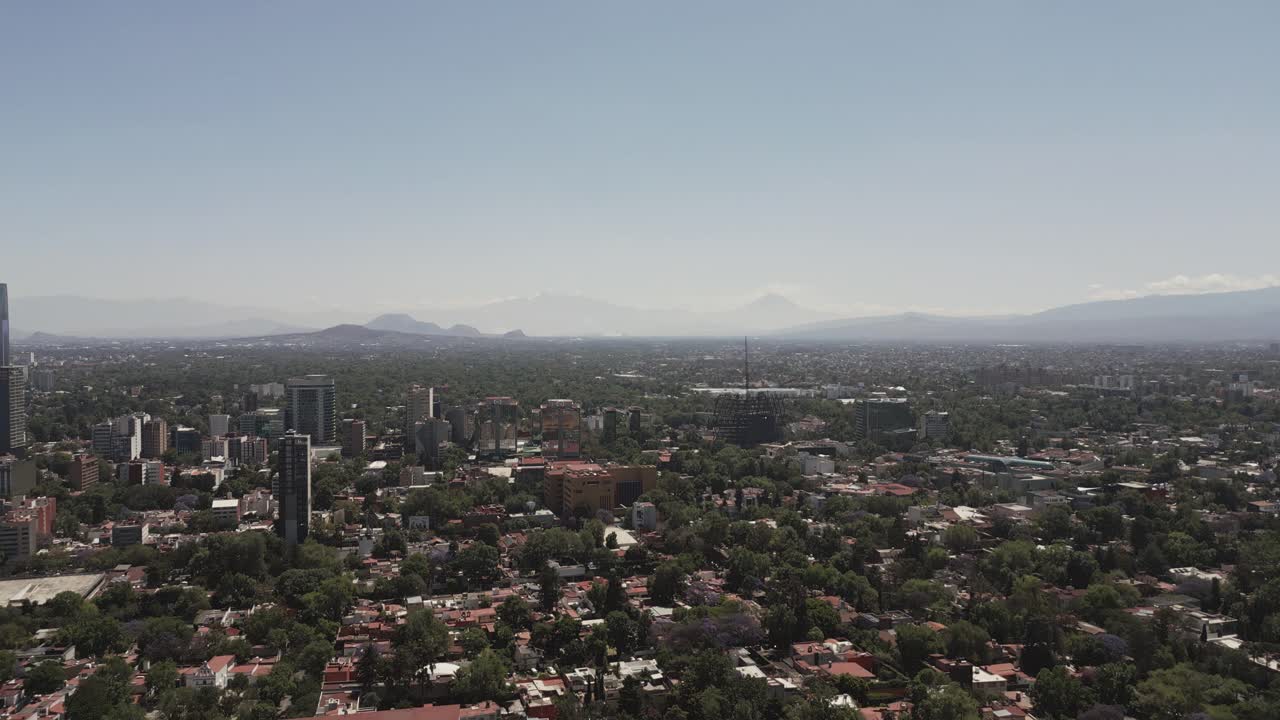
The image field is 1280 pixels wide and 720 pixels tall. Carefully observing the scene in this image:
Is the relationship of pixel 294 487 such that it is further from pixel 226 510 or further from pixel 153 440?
pixel 153 440

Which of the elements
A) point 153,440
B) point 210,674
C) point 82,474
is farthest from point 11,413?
point 210,674

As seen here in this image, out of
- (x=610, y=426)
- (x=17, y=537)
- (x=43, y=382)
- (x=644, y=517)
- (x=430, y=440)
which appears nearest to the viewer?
(x=17, y=537)

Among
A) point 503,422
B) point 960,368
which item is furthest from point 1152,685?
point 960,368

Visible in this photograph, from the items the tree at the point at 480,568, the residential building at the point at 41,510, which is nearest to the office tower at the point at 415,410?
the residential building at the point at 41,510

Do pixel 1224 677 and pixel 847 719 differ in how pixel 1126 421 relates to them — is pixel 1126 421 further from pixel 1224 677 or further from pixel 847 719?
pixel 847 719

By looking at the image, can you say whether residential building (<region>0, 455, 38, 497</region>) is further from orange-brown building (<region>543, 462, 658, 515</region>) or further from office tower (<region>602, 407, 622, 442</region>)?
office tower (<region>602, 407, 622, 442</region>)

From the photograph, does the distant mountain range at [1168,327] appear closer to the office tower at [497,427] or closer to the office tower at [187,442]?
the office tower at [497,427]
